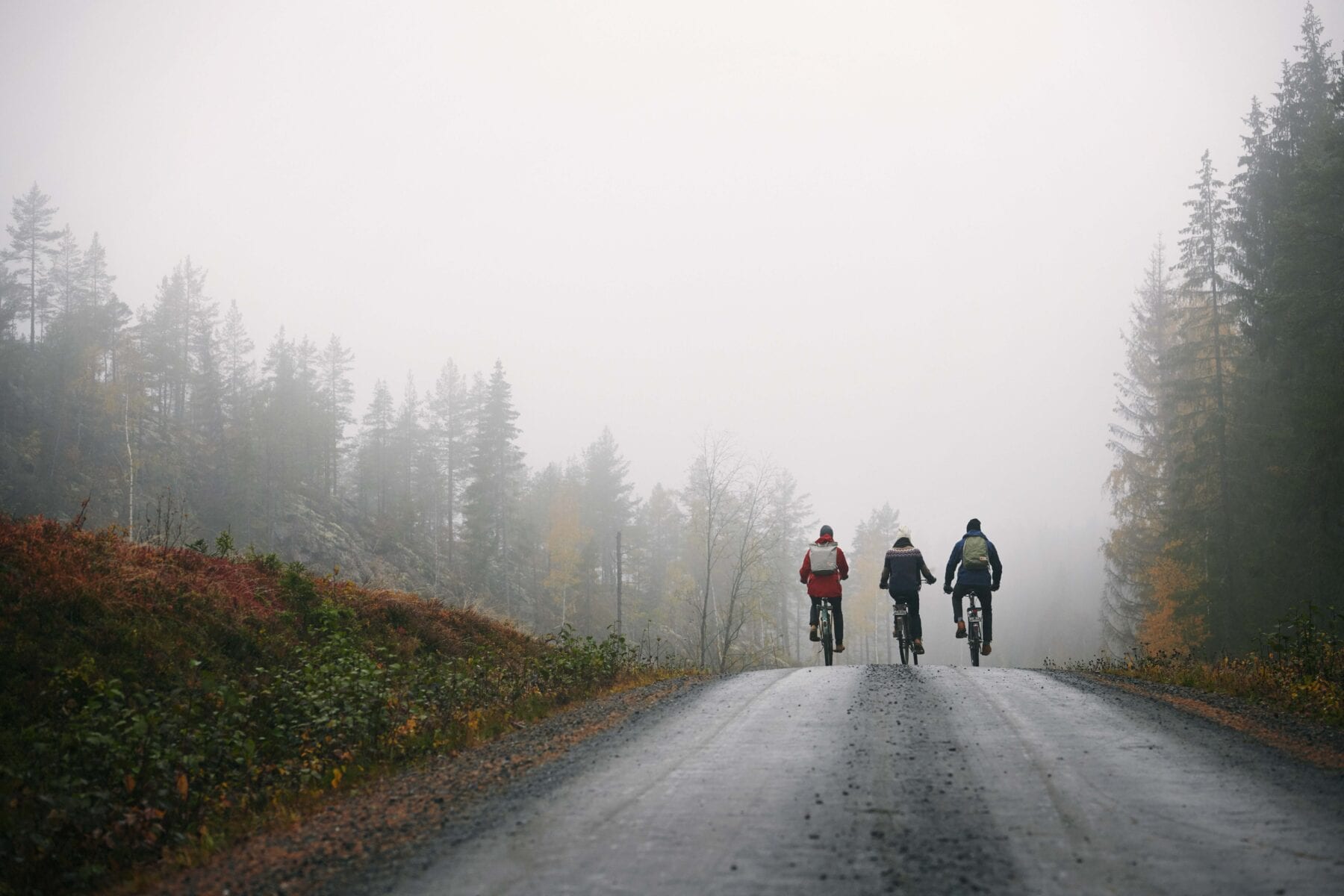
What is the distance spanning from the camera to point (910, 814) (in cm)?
476

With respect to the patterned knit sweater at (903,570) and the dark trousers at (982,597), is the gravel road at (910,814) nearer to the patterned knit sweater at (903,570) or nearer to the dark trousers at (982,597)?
the dark trousers at (982,597)

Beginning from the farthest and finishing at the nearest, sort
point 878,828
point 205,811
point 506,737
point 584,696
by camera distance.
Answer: point 584,696 → point 506,737 → point 205,811 → point 878,828

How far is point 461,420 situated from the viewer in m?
64.6

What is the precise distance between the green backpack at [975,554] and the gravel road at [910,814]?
279 inches

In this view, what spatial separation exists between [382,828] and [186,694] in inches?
180

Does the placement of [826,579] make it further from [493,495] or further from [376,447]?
[376,447]

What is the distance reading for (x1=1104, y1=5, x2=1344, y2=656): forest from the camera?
60.1 feet

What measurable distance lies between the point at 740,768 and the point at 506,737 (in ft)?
10.6

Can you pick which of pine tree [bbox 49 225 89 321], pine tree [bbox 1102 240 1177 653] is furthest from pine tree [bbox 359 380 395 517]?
pine tree [bbox 1102 240 1177 653]

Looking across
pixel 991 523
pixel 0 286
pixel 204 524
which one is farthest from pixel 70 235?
pixel 991 523

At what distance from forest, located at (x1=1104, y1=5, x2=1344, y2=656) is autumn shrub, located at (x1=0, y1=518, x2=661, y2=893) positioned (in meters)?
17.6

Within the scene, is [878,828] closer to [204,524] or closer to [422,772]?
[422,772]

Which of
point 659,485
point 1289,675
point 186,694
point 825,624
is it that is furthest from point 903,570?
point 659,485

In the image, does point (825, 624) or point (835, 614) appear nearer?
point (825, 624)
